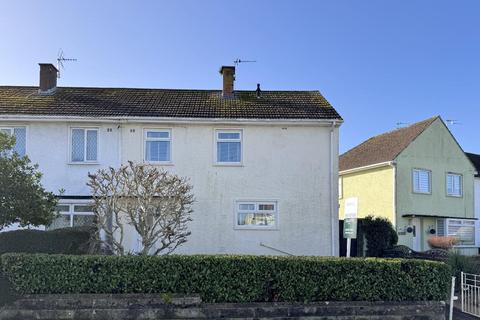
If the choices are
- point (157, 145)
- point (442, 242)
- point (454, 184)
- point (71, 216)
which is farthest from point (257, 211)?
point (454, 184)

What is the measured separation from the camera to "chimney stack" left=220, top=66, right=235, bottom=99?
21828mm

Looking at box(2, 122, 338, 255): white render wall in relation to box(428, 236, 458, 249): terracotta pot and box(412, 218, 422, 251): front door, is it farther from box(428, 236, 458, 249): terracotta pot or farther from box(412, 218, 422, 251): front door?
box(428, 236, 458, 249): terracotta pot

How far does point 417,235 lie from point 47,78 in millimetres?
19809

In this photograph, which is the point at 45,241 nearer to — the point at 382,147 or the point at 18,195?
the point at 18,195

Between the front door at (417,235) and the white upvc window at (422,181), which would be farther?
the white upvc window at (422,181)

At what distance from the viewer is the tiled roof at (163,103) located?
63.6 ft

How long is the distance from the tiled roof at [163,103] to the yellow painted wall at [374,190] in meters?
7.94

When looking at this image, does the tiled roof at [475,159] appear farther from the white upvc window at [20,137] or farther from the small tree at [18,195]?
the small tree at [18,195]

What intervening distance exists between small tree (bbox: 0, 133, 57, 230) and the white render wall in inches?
221

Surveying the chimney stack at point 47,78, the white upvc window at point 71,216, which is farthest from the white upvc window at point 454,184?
the chimney stack at point 47,78

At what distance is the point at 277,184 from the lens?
19.3 m

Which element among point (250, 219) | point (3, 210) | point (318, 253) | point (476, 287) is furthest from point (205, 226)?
point (476, 287)

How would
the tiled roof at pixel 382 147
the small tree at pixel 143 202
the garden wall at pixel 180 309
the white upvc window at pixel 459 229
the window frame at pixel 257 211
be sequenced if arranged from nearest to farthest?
the garden wall at pixel 180 309 < the small tree at pixel 143 202 < the window frame at pixel 257 211 < the tiled roof at pixel 382 147 < the white upvc window at pixel 459 229

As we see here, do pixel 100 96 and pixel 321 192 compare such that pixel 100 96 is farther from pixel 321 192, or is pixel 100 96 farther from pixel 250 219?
pixel 321 192
